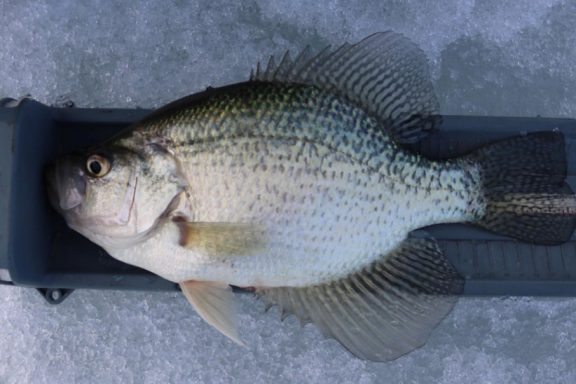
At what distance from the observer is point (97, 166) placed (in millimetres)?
1233

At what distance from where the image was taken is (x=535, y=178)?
54.8 inches

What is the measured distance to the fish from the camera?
48.7 inches

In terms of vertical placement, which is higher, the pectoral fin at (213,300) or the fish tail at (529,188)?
the fish tail at (529,188)

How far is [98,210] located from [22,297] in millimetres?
598

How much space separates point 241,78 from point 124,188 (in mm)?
646

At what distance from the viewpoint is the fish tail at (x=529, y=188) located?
139cm

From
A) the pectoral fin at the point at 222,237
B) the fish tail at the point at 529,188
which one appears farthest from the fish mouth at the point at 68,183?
the fish tail at the point at 529,188

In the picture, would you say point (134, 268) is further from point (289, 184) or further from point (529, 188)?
point (529, 188)

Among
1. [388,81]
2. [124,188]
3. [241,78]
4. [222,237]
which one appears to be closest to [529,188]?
[388,81]

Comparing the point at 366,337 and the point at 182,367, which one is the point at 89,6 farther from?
the point at 366,337

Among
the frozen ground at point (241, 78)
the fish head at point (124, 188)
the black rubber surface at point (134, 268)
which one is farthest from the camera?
the frozen ground at point (241, 78)

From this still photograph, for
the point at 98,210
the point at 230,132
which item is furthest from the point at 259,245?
Answer: the point at 98,210

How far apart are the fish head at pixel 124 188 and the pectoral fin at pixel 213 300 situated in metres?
0.18

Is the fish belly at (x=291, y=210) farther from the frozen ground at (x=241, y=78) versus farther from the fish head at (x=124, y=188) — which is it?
the frozen ground at (x=241, y=78)
